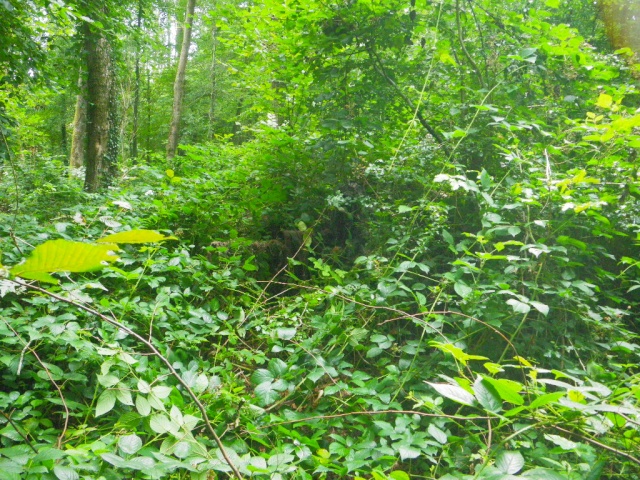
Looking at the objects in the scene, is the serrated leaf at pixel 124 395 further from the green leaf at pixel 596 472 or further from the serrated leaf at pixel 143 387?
the green leaf at pixel 596 472

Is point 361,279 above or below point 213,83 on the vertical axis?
below

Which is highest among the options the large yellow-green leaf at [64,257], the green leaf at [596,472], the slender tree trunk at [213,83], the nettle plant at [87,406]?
the slender tree trunk at [213,83]

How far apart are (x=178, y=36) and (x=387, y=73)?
15712 millimetres

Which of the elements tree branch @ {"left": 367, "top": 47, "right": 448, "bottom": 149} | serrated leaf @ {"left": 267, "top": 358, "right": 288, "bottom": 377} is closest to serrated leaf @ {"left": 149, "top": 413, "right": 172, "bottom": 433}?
serrated leaf @ {"left": 267, "top": 358, "right": 288, "bottom": 377}

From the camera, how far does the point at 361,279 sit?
2.87 m

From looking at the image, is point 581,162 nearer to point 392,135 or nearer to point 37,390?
point 392,135

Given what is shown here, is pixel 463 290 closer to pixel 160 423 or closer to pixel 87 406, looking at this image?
pixel 160 423

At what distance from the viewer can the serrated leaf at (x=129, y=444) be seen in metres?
1.50

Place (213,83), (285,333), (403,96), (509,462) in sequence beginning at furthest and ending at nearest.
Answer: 1. (213,83)
2. (403,96)
3. (285,333)
4. (509,462)

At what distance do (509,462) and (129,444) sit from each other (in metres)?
1.26

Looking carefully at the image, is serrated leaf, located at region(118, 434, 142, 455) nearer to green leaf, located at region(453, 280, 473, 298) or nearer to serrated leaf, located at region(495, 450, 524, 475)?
serrated leaf, located at region(495, 450, 524, 475)

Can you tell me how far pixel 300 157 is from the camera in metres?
3.81

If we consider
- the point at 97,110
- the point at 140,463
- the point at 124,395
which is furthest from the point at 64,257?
the point at 97,110

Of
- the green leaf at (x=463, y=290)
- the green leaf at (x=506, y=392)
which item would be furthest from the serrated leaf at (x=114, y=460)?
the green leaf at (x=463, y=290)
